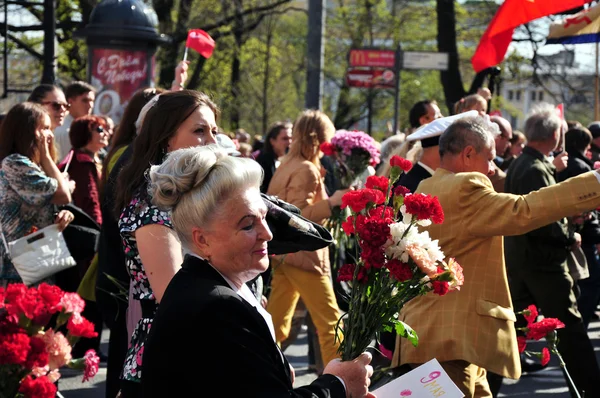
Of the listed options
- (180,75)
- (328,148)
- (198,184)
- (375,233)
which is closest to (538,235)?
(328,148)

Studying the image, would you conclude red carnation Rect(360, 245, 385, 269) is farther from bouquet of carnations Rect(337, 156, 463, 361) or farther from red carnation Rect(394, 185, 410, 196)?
red carnation Rect(394, 185, 410, 196)

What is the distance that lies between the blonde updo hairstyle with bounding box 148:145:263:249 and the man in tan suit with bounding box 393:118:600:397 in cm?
196

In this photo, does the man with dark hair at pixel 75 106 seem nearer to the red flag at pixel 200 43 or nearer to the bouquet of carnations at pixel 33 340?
the red flag at pixel 200 43

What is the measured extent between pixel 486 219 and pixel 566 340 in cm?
268

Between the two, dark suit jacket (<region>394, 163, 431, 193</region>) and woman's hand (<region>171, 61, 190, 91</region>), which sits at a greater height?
woman's hand (<region>171, 61, 190, 91</region>)

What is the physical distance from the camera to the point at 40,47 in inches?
1121

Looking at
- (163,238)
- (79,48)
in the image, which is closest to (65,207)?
(163,238)

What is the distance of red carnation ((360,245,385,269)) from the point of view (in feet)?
11.6

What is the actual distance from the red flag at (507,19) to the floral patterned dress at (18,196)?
15.4ft

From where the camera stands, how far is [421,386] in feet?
11.3

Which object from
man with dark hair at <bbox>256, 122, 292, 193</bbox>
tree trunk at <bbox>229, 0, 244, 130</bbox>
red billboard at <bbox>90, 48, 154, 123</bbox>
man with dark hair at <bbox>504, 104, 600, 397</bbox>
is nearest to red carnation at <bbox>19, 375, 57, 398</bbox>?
man with dark hair at <bbox>504, 104, 600, 397</bbox>

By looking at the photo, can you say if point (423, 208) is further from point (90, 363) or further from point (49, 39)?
point (49, 39)

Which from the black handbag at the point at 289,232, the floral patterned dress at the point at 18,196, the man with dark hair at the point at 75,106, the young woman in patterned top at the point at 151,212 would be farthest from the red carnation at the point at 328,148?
the black handbag at the point at 289,232

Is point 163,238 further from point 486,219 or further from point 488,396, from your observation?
point 488,396
